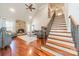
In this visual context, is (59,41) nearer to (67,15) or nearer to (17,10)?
(67,15)

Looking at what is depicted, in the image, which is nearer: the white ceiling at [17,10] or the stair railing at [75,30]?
the stair railing at [75,30]

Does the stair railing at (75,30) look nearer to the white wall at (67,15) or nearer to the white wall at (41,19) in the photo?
the white wall at (67,15)

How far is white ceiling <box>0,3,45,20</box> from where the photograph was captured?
220 centimetres

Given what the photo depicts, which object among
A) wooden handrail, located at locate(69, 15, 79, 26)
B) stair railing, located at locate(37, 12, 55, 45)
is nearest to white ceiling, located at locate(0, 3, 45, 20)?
stair railing, located at locate(37, 12, 55, 45)

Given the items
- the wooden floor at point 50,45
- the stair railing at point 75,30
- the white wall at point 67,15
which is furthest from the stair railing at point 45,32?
the stair railing at point 75,30

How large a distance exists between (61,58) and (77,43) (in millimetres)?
452

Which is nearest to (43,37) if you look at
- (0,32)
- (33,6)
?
(33,6)

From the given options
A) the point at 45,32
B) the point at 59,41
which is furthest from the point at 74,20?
the point at 45,32

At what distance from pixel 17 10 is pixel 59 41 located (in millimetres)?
1092

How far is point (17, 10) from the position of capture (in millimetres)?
2246

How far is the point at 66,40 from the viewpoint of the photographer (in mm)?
2182

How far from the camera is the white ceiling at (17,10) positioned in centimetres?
220

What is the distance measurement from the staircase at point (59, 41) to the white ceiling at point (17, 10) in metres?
0.46

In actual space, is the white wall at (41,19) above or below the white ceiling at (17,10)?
below
